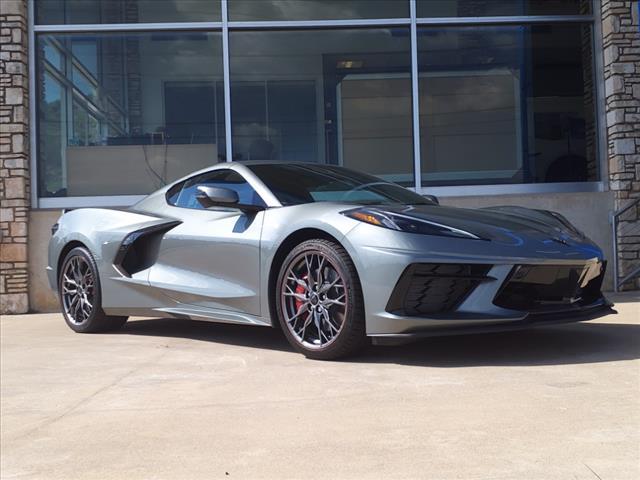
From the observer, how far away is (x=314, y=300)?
4191 millimetres

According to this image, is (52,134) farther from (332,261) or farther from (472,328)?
(472,328)

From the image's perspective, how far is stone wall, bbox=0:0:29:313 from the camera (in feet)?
25.8

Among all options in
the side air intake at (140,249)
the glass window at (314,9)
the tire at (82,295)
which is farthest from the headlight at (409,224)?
the glass window at (314,9)

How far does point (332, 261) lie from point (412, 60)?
5.03m

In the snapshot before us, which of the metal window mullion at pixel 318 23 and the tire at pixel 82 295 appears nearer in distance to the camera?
the tire at pixel 82 295

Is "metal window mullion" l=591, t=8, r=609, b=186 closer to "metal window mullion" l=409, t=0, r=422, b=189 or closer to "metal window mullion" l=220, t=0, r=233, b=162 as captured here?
"metal window mullion" l=409, t=0, r=422, b=189

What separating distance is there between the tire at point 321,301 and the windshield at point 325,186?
0.52 m

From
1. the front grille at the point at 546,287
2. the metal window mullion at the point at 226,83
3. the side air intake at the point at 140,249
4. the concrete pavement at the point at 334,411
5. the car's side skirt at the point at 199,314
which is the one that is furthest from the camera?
the metal window mullion at the point at 226,83

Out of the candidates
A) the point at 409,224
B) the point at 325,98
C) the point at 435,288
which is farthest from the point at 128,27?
the point at 435,288

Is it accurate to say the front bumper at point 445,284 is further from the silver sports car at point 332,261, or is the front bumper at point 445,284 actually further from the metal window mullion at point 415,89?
the metal window mullion at point 415,89

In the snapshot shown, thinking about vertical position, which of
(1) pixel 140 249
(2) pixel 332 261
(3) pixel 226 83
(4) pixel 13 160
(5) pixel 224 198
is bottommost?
(2) pixel 332 261

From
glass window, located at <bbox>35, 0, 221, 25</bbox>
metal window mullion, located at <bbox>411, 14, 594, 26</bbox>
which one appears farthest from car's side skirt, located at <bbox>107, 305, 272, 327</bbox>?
metal window mullion, located at <bbox>411, 14, 594, 26</bbox>

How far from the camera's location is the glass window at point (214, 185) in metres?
4.87

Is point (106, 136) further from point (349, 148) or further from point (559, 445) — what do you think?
point (559, 445)
